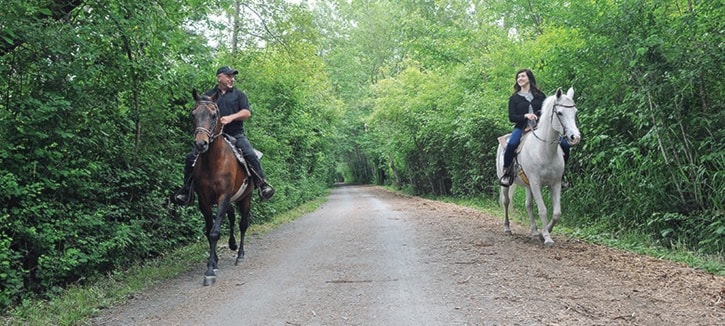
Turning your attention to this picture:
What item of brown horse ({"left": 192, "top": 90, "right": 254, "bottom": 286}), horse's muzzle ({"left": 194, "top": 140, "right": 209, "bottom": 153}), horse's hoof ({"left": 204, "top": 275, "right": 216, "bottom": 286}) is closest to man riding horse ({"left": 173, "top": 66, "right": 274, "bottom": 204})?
brown horse ({"left": 192, "top": 90, "right": 254, "bottom": 286})

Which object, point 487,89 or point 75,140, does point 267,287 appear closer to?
point 75,140

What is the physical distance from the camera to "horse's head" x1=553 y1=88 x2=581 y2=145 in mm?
5934

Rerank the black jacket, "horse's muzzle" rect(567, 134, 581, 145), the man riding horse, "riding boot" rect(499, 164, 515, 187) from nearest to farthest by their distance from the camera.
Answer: "horse's muzzle" rect(567, 134, 581, 145) → the man riding horse → the black jacket → "riding boot" rect(499, 164, 515, 187)

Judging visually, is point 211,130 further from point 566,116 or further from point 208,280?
point 566,116

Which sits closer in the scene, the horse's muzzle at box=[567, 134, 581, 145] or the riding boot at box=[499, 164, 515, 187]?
the horse's muzzle at box=[567, 134, 581, 145]

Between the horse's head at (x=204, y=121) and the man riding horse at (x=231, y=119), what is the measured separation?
309 mm

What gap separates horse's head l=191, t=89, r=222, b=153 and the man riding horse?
1.01 feet

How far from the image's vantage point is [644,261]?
536 cm

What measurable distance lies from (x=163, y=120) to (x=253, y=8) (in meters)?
8.18

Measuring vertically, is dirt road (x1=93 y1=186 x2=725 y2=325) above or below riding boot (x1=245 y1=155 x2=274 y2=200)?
below

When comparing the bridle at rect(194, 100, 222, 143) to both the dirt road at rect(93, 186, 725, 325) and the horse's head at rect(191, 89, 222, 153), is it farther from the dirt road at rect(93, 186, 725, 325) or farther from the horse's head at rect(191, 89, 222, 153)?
the dirt road at rect(93, 186, 725, 325)

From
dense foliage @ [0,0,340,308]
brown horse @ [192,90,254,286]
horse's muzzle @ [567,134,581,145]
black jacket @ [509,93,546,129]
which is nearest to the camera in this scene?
dense foliage @ [0,0,340,308]

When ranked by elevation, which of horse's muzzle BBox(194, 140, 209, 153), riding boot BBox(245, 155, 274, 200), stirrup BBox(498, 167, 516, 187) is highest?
horse's muzzle BBox(194, 140, 209, 153)

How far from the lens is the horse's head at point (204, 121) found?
5.16 m
